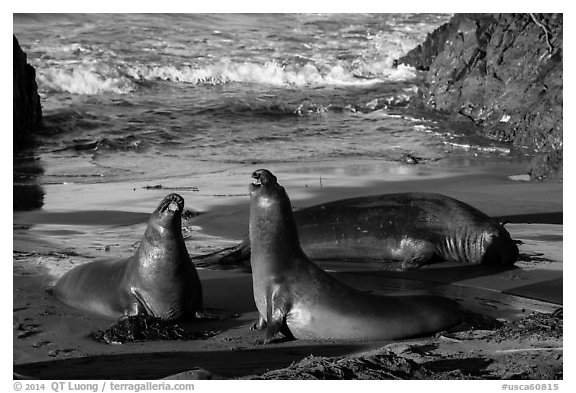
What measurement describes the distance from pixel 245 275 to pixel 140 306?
1.49m

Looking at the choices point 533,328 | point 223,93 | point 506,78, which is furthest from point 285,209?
point 223,93

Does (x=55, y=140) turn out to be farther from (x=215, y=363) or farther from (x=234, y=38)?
(x=215, y=363)

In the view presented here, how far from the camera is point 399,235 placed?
33.0 feet

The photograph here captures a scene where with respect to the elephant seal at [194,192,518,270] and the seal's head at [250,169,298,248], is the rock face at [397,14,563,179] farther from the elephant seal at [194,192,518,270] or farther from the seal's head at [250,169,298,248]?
the seal's head at [250,169,298,248]

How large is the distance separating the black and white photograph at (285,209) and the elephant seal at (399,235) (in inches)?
0.8

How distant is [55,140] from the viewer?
1848 cm

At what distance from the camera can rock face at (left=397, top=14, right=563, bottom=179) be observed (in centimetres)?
1645

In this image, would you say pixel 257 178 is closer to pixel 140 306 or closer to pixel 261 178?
pixel 261 178

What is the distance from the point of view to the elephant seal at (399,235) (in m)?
9.73

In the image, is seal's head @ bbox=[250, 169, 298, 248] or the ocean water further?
the ocean water

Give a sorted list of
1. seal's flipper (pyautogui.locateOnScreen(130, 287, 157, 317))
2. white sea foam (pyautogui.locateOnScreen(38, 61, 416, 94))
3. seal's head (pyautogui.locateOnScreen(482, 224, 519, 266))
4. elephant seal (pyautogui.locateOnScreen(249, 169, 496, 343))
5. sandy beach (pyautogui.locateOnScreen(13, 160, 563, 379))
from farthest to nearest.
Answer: white sea foam (pyautogui.locateOnScreen(38, 61, 416, 94)) → seal's head (pyautogui.locateOnScreen(482, 224, 519, 266)) → seal's flipper (pyautogui.locateOnScreen(130, 287, 157, 317)) → elephant seal (pyautogui.locateOnScreen(249, 169, 496, 343)) → sandy beach (pyautogui.locateOnScreen(13, 160, 563, 379))

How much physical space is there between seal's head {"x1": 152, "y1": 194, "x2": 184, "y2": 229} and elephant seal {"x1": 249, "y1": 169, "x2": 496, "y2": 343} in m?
0.64

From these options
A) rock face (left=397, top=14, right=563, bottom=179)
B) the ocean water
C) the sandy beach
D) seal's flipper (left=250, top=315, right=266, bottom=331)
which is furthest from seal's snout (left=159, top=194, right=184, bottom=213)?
rock face (left=397, top=14, right=563, bottom=179)

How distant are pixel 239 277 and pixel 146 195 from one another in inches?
165
